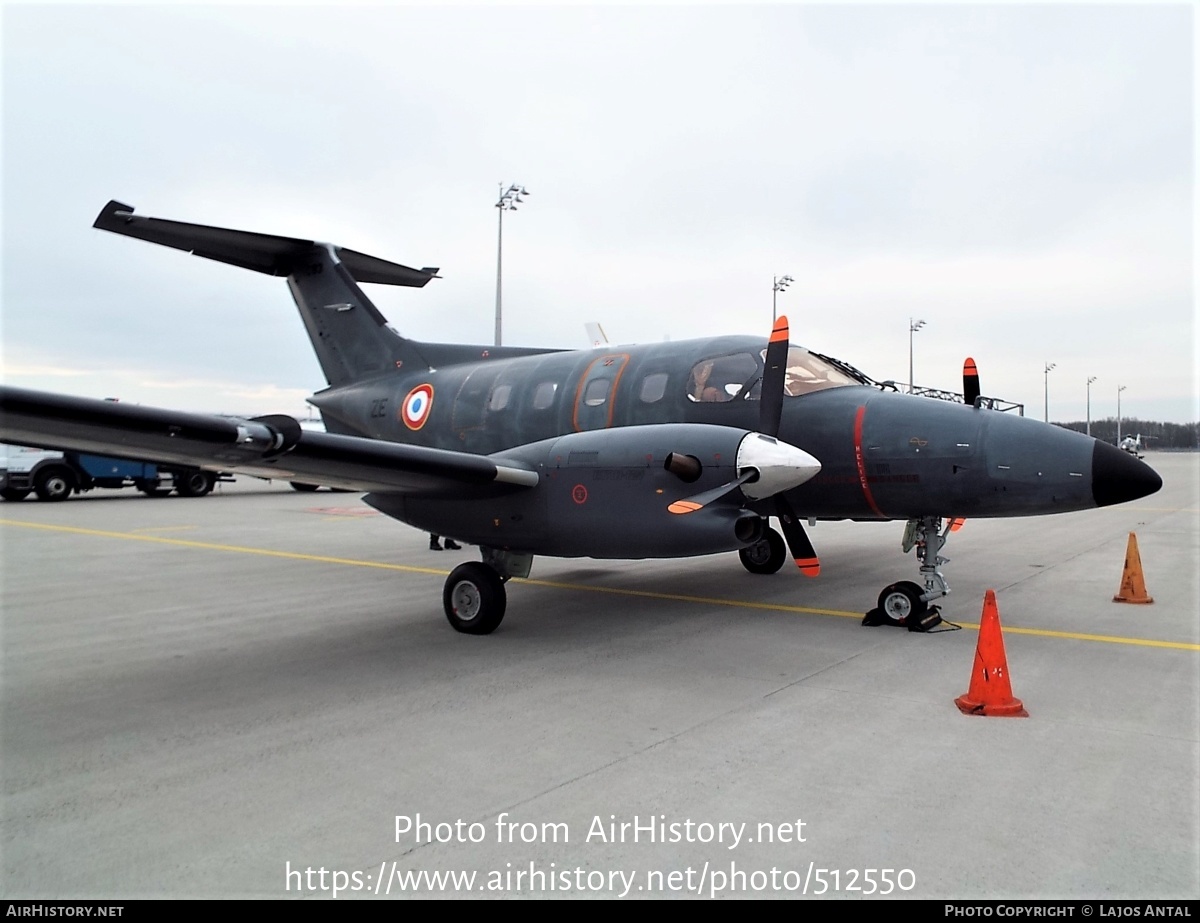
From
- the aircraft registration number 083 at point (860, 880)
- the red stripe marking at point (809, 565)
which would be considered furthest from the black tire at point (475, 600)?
the aircraft registration number 083 at point (860, 880)

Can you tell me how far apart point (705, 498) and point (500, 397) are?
15.3ft

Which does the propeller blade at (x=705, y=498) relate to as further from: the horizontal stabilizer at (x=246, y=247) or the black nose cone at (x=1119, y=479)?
the horizontal stabilizer at (x=246, y=247)

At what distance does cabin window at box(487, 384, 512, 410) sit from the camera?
10.3 metres

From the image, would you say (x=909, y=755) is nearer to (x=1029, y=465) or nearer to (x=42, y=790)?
(x=1029, y=465)

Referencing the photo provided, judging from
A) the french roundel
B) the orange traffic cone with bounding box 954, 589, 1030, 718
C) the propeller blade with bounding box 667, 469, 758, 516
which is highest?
the french roundel

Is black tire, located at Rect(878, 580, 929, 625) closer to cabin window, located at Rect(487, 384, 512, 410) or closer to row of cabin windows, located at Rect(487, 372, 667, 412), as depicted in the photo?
row of cabin windows, located at Rect(487, 372, 667, 412)

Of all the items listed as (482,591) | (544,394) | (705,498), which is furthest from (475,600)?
(544,394)

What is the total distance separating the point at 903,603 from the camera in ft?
25.1

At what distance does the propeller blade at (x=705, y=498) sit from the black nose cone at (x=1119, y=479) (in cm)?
314

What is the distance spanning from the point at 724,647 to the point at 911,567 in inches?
230

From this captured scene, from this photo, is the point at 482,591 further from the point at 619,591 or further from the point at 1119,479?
the point at 1119,479

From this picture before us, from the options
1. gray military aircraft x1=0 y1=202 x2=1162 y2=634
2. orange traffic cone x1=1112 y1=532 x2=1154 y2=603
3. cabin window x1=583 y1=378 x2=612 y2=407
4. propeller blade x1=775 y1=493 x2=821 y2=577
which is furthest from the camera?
cabin window x1=583 y1=378 x2=612 y2=407

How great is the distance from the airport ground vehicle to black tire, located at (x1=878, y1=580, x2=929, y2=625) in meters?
22.4

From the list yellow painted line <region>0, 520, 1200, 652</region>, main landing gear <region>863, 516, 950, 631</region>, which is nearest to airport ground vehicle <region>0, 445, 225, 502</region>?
yellow painted line <region>0, 520, 1200, 652</region>
